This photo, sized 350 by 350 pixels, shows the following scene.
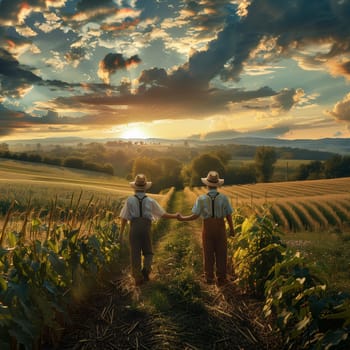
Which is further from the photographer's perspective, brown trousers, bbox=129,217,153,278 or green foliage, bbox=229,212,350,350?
brown trousers, bbox=129,217,153,278

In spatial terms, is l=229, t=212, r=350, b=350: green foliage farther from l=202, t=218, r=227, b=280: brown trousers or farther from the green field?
l=202, t=218, r=227, b=280: brown trousers

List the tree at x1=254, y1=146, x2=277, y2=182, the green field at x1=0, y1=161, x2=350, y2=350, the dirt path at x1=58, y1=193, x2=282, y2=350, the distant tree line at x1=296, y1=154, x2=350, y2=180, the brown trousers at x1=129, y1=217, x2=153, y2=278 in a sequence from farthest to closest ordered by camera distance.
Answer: the tree at x1=254, y1=146, x2=277, y2=182, the distant tree line at x1=296, y1=154, x2=350, y2=180, the brown trousers at x1=129, y1=217, x2=153, y2=278, the dirt path at x1=58, y1=193, x2=282, y2=350, the green field at x1=0, y1=161, x2=350, y2=350

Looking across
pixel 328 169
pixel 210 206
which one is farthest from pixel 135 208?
pixel 328 169

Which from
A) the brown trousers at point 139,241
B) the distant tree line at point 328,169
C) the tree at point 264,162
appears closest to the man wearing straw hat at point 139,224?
the brown trousers at point 139,241

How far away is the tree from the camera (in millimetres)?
95000

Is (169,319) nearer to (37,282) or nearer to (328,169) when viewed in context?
(37,282)

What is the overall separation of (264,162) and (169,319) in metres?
92.6

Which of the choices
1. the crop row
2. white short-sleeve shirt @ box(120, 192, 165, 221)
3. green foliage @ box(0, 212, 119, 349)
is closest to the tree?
white short-sleeve shirt @ box(120, 192, 165, 221)

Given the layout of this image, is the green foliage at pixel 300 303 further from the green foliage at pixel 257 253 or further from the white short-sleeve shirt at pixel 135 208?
the white short-sleeve shirt at pixel 135 208

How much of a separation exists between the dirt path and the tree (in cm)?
9021

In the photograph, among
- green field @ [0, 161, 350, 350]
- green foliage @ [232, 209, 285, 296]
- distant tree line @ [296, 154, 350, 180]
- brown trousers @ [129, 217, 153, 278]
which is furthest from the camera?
distant tree line @ [296, 154, 350, 180]

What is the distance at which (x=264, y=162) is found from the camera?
95.1 meters

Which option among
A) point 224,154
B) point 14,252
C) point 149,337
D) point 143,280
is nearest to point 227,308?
point 149,337

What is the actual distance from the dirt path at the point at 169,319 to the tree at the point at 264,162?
296ft
